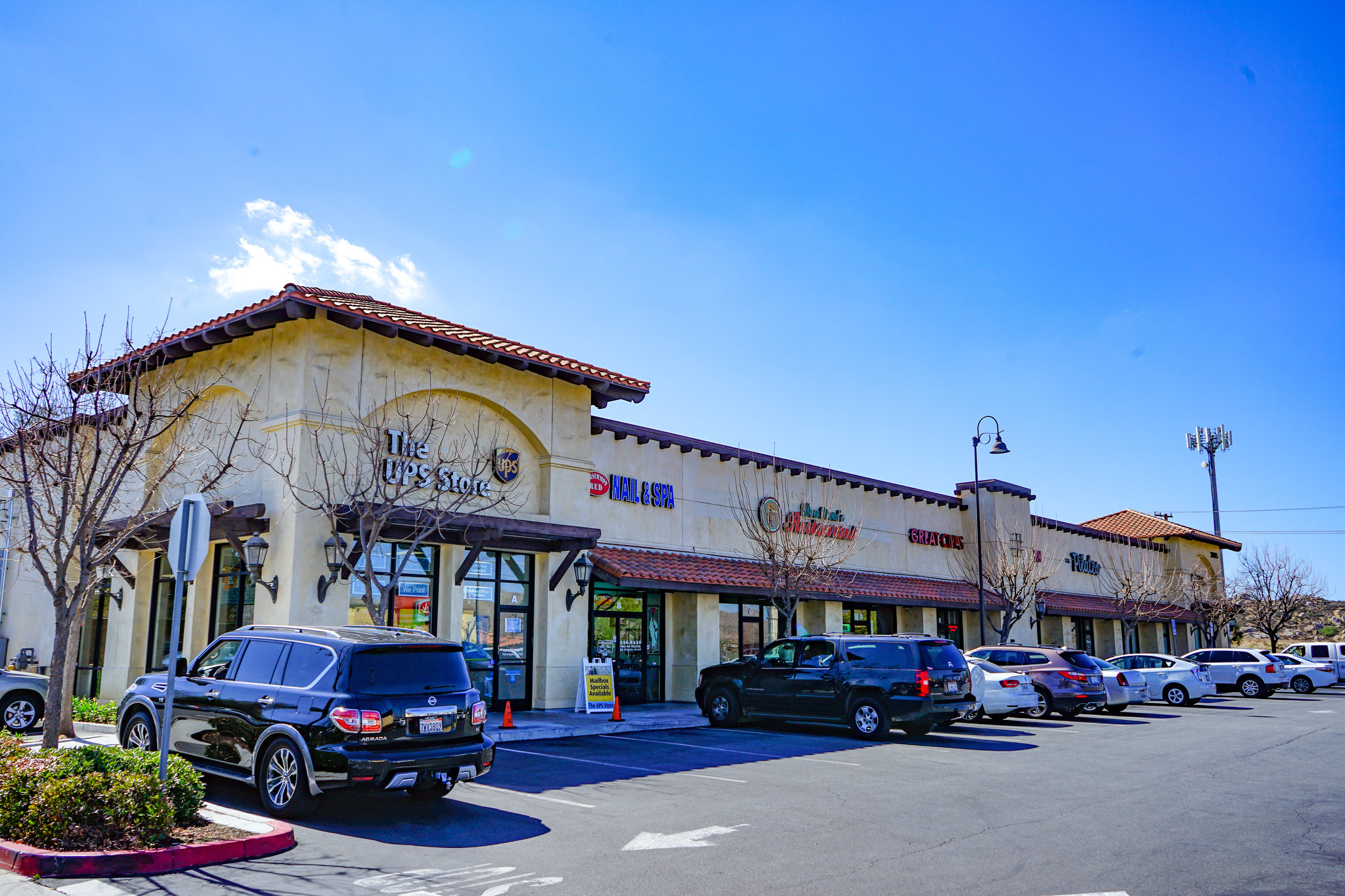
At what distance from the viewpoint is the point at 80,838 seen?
7129 millimetres

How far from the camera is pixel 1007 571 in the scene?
1280 inches

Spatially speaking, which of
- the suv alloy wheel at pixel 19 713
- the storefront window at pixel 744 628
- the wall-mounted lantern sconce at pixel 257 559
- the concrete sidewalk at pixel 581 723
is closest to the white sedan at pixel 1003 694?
the storefront window at pixel 744 628

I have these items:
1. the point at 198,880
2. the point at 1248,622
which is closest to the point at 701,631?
the point at 198,880

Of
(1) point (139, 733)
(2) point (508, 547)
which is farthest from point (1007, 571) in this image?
(1) point (139, 733)

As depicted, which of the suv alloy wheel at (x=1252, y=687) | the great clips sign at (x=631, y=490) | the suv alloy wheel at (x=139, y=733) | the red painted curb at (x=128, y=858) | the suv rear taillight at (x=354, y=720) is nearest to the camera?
the red painted curb at (x=128, y=858)

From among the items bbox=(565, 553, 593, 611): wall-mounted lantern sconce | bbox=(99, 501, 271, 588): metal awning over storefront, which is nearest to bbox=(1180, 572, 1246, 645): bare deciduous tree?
bbox=(565, 553, 593, 611): wall-mounted lantern sconce

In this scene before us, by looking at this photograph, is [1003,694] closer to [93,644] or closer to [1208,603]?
[93,644]

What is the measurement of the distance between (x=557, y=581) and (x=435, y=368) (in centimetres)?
505

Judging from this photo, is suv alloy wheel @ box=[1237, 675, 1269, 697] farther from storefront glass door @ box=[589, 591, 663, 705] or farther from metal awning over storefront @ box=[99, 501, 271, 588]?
metal awning over storefront @ box=[99, 501, 271, 588]

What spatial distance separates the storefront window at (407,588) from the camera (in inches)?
691

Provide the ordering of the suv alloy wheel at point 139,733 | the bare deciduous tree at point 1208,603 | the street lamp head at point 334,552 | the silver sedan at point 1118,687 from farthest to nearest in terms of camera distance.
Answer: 1. the bare deciduous tree at point 1208,603
2. the silver sedan at point 1118,687
3. the street lamp head at point 334,552
4. the suv alloy wheel at point 139,733

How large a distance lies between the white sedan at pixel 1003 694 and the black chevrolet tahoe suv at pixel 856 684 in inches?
138

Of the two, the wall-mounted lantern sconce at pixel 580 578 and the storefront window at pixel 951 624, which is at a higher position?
the wall-mounted lantern sconce at pixel 580 578

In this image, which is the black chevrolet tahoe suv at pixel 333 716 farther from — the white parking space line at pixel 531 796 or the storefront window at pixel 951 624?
the storefront window at pixel 951 624
